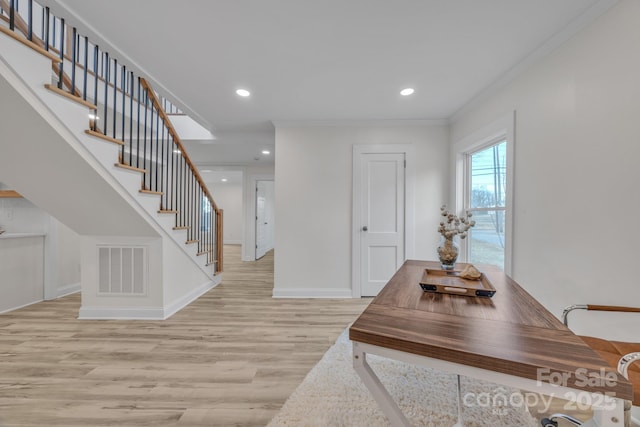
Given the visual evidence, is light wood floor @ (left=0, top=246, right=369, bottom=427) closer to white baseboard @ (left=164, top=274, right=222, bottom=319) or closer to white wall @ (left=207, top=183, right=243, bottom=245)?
white baseboard @ (left=164, top=274, right=222, bottom=319)

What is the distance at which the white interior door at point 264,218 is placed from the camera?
19.8 feet

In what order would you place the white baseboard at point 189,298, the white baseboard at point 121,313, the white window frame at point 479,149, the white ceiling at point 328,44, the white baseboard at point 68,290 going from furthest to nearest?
1. the white baseboard at point 68,290
2. the white baseboard at point 189,298
3. the white baseboard at point 121,313
4. the white window frame at point 479,149
5. the white ceiling at point 328,44

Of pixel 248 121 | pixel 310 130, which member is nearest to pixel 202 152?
pixel 248 121

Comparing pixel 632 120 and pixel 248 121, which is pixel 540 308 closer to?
pixel 632 120

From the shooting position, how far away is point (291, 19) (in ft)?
4.99

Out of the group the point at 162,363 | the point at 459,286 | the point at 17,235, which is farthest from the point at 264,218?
the point at 459,286

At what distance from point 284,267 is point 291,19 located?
2.59 metres

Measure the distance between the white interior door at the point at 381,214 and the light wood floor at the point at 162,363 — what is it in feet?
2.08

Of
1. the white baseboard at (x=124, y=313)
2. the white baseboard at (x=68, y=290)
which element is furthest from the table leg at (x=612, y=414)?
the white baseboard at (x=68, y=290)

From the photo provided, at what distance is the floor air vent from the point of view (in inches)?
104

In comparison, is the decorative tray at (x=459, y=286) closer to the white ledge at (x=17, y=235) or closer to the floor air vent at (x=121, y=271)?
the floor air vent at (x=121, y=271)

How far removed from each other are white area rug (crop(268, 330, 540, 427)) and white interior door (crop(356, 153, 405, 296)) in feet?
5.01

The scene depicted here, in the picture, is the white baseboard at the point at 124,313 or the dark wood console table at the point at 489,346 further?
the white baseboard at the point at 124,313

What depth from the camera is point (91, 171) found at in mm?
1885
